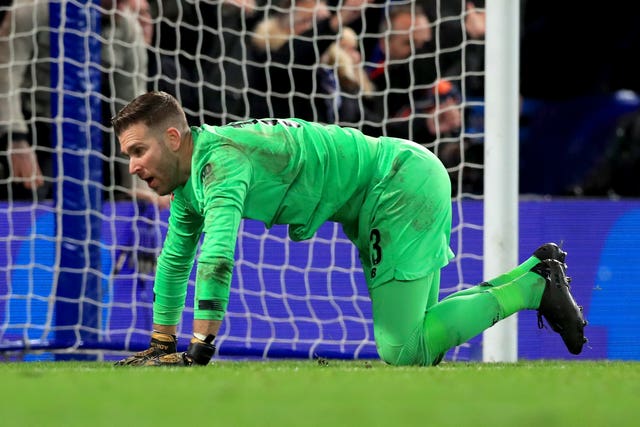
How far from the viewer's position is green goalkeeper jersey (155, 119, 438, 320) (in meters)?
4.81

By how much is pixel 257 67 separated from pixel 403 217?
2.16 metres

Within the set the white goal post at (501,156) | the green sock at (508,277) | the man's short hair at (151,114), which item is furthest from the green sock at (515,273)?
the man's short hair at (151,114)

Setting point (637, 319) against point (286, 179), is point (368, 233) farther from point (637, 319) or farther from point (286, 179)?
point (637, 319)

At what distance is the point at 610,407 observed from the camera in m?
3.42

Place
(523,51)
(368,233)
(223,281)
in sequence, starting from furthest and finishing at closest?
(523,51) → (368,233) → (223,281)

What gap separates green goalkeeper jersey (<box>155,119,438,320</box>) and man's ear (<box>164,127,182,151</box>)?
0.22ft

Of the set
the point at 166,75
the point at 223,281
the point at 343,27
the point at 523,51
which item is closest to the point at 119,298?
the point at 166,75

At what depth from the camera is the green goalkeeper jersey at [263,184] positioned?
4.81 m

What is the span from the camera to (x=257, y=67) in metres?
7.27

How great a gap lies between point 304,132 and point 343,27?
2.05m

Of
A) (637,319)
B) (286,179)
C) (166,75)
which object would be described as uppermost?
(166,75)

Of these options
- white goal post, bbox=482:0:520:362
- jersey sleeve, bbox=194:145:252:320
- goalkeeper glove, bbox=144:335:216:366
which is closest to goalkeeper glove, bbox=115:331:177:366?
goalkeeper glove, bbox=144:335:216:366

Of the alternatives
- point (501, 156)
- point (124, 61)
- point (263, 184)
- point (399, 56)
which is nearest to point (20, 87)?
point (124, 61)

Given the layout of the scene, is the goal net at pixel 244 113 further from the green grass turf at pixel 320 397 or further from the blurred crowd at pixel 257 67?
the green grass turf at pixel 320 397
